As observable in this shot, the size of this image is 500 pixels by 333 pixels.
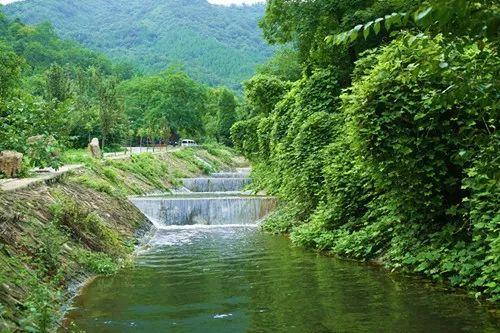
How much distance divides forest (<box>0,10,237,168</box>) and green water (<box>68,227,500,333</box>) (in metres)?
3.00

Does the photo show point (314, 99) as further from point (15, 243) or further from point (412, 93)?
point (15, 243)

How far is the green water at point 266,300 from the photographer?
681 cm

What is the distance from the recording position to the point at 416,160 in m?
9.12

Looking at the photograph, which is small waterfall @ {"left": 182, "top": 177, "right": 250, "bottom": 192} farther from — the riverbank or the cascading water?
the cascading water

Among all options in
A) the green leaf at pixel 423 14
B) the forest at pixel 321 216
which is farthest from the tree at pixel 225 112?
the green leaf at pixel 423 14

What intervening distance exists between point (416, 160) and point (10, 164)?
1130 cm

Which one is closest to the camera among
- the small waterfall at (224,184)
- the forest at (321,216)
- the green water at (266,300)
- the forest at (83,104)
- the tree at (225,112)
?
the forest at (321,216)

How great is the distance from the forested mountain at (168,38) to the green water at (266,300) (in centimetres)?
13247

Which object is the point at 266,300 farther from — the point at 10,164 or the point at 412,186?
the point at 10,164

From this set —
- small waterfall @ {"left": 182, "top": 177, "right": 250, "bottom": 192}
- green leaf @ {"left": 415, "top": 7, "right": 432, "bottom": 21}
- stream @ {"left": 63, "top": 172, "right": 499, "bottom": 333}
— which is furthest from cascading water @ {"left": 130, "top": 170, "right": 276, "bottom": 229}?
green leaf @ {"left": 415, "top": 7, "right": 432, "bottom": 21}

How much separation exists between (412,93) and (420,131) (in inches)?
27.4

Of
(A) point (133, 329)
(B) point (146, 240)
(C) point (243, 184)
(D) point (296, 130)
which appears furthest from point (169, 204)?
(A) point (133, 329)

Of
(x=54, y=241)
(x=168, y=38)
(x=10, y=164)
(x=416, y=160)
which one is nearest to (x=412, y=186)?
(x=416, y=160)

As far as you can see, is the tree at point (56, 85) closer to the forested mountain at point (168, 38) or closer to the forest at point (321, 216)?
the forest at point (321, 216)
